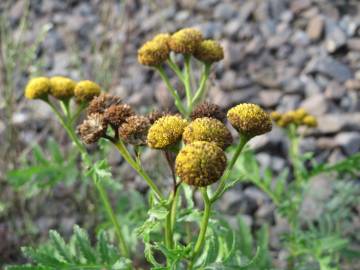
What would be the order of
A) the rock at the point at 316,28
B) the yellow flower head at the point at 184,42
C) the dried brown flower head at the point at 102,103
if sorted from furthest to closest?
the rock at the point at 316,28 < the yellow flower head at the point at 184,42 < the dried brown flower head at the point at 102,103

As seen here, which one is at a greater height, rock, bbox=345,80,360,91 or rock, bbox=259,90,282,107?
rock, bbox=259,90,282,107

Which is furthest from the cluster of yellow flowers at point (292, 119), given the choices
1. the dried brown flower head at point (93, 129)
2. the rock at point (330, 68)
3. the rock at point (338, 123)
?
the rock at point (330, 68)

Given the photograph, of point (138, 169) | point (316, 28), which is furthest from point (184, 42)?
point (316, 28)

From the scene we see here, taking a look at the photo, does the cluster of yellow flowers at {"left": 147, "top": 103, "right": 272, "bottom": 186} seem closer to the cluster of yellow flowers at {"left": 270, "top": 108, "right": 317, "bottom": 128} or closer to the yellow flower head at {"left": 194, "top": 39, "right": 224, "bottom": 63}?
the yellow flower head at {"left": 194, "top": 39, "right": 224, "bottom": 63}

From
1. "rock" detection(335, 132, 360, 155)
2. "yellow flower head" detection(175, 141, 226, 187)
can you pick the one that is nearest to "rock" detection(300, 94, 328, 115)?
"rock" detection(335, 132, 360, 155)

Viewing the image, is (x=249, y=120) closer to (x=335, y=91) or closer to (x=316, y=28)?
(x=335, y=91)

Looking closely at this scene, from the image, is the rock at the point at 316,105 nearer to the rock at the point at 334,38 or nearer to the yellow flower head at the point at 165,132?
the rock at the point at 334,38
